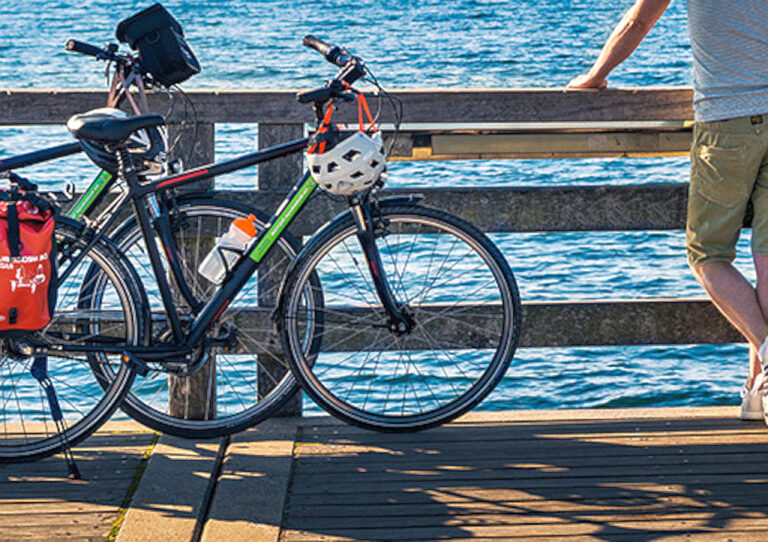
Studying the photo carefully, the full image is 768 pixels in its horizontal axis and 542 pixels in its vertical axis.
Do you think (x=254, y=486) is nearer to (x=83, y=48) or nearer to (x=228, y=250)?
(x=228, y=250)

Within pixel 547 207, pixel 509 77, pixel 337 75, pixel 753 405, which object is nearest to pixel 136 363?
pixel 337 75

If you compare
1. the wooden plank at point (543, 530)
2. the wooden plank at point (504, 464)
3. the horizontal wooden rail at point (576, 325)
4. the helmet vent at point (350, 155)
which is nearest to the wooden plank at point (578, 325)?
the horizontal wooden rail at point (576, 325)

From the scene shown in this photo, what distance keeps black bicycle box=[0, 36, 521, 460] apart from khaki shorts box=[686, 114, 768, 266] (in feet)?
2.00

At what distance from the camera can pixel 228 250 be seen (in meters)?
3.58

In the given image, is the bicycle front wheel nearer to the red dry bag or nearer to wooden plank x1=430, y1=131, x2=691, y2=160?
wooden plank x1=430, y1=131, x2=691, y2=160

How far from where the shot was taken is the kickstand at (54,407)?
11.2 feet

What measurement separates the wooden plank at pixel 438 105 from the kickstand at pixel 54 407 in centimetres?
79

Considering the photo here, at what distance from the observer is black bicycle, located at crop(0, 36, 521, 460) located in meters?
3.50

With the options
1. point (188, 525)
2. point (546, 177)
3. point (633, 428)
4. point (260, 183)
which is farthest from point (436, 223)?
point (546, 177)

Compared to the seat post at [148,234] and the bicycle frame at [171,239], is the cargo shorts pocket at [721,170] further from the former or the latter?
the seat post at [148,234]

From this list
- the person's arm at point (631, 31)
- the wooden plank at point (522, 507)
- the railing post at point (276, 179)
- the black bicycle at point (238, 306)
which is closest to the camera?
the wooden plank at point (522, 507)

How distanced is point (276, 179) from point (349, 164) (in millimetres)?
530

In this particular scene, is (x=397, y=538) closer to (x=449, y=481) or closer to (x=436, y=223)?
(x=449, y=481)

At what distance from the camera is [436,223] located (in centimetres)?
360
